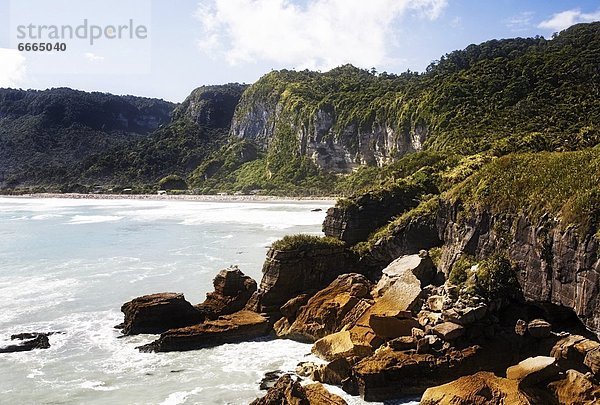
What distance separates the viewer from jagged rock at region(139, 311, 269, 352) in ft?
64.4

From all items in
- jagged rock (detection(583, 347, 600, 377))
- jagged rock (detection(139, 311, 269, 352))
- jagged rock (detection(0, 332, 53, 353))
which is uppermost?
jagged rock (detection(583, 347, 600, 377))

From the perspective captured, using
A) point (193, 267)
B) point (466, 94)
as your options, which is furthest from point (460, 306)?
point (466, 94)

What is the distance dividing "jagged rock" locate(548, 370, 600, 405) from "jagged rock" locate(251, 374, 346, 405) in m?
5.19

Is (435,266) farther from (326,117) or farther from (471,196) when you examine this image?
(326,117)

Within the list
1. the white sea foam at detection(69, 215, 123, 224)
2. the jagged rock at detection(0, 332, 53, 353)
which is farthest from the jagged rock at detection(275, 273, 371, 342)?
the white sea foam at detection(69, 215, 123, 224)

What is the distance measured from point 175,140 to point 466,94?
12299 centimetres

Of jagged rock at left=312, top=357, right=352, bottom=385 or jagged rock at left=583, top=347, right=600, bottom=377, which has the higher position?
jagged rock at left=583, top=347, right=600, bottom=377

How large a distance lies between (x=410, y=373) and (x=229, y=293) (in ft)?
35.5

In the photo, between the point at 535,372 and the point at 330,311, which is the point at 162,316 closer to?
the point at 330,311

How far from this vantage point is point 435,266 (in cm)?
2000

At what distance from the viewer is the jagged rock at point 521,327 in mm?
14938

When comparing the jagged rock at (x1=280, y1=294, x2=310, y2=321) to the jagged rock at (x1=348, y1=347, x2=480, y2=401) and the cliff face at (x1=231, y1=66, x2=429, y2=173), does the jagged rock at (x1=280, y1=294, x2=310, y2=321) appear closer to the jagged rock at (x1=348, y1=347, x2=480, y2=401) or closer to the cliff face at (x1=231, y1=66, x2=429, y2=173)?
the jagged rock at (x1=348, y1=347, x2=480, y2=401)

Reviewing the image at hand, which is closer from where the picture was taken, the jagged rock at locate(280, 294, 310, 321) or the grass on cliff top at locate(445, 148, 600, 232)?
the grass on cliff top at locate(445, 148, 600, 232)

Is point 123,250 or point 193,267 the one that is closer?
point 193,267
